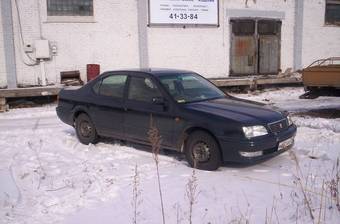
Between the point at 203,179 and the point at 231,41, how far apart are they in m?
12.8

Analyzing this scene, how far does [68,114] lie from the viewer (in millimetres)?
8820

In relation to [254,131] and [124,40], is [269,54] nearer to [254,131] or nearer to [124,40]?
[124,40]

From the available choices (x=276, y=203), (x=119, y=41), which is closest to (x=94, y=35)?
(x=119, y=41)

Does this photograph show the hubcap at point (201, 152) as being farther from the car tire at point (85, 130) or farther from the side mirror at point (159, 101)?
the car tire at point (85, 130)

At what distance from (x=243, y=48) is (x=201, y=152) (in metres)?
12.6

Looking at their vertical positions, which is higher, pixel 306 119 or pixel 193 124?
pixel 193 124

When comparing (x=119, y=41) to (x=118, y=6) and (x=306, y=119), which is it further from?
(x=306, y=119)

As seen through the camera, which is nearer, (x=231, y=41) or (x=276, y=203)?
(x=276, y=203)

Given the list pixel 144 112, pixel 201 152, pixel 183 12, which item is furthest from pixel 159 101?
pixel 183 12

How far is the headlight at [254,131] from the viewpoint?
6.24 metres

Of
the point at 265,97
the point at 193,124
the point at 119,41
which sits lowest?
the point at 265,97

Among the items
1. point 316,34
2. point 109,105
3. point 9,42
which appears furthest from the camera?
point 316,34

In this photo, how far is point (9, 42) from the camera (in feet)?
48.0

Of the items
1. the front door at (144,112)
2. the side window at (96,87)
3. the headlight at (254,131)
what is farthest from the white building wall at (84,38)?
the headlight at (254,131)
